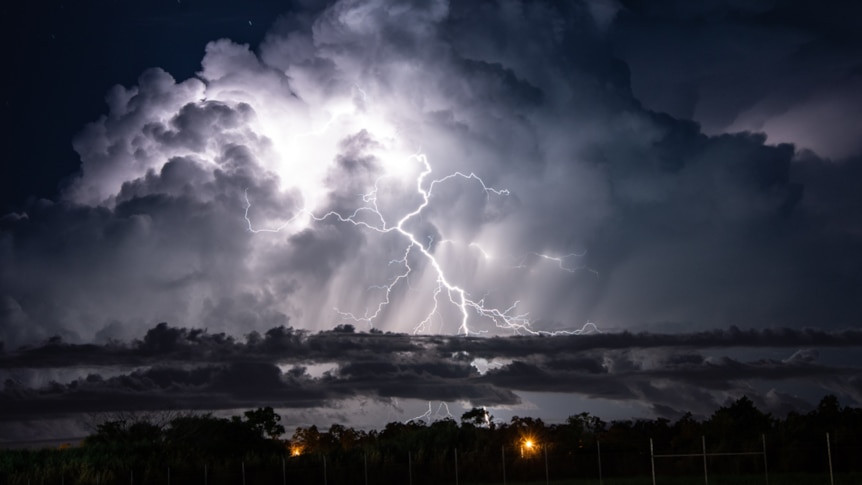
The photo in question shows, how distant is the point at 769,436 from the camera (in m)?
40.7

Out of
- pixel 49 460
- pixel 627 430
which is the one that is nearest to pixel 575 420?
pixel 627 430

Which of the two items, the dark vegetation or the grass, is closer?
the grass

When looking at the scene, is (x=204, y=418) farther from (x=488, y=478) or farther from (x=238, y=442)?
(x=488, y=478)

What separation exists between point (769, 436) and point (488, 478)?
1257cm

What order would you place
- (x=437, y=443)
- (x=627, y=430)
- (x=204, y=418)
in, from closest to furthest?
1. (x=437, y=443)
2. (x=204, y=418)
3. (x=627, y=430)

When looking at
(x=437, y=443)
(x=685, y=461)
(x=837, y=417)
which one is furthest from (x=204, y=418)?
(x=837, y=417)

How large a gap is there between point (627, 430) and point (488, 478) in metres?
33.7

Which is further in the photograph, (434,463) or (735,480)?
(434,463)

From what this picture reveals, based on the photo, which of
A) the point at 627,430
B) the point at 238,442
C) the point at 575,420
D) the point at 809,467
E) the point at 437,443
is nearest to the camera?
the point at 809,467

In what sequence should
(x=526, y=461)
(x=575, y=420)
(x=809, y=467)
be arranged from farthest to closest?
(x=575, y=420)
(x=526, y=461)
(x=809, y=467)

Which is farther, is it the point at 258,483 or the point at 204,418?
the point at 204,418

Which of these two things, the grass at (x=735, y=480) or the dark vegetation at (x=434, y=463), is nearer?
the grass at (x=735, y=480)

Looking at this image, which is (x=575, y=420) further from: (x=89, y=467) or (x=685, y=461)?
(x=89, y=467)

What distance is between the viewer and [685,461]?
34.8 metres
